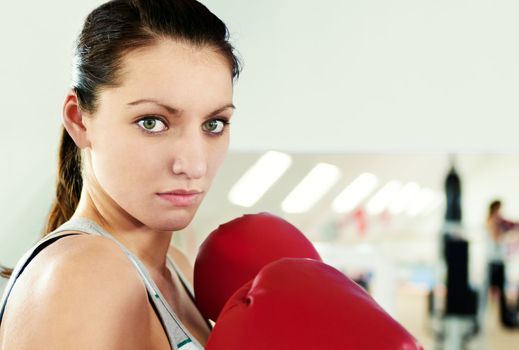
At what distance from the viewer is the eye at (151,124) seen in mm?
753

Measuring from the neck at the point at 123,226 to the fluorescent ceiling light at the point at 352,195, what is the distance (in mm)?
1807

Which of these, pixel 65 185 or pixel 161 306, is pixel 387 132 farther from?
pixel 161 306

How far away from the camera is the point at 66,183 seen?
0.97 metres

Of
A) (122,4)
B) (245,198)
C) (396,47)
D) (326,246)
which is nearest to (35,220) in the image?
(245,198)

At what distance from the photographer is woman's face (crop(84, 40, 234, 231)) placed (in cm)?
75

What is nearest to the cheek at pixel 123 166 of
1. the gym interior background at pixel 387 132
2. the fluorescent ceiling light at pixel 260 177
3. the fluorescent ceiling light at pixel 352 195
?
the gym interior background at pixel 387 132

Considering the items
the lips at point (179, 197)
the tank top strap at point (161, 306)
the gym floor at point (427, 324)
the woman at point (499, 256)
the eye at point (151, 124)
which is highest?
the eye at point (151, 124)

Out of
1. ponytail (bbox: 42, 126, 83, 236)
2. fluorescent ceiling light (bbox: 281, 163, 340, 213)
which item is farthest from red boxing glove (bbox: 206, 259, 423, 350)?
fluorescent ceiling light (bbox: 281, 163, 340, 213)

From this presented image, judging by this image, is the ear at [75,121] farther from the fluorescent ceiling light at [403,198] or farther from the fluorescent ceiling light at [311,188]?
the fluorescent ceiling light at [403,198]

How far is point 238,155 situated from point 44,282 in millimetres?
1931

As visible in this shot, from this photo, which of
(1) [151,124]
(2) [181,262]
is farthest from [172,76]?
(2) [181,262]

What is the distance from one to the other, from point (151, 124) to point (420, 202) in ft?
6.63

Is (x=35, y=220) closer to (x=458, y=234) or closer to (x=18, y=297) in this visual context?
(x=458, y=234)

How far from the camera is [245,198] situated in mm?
2541
